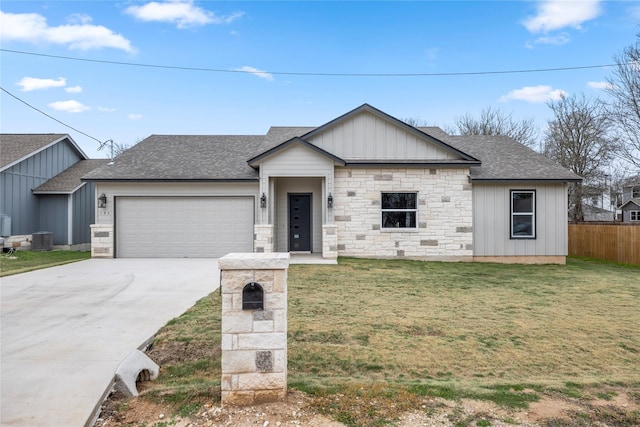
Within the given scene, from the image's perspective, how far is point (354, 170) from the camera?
12328 mm

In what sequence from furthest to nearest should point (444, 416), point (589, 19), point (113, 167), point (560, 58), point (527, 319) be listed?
point (560, 58) < point (589, 19) < point (113, 167) < point (527, 319) < point (444, 416)

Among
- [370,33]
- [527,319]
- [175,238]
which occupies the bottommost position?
[527,319]

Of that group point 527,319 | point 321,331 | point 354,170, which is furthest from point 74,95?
point 527,319

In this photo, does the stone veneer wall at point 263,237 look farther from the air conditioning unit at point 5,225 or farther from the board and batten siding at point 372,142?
the air conditioning unit at point 5,225

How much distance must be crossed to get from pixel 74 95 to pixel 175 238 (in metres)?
15.3

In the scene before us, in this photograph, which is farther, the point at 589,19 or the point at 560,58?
the point at 560,58

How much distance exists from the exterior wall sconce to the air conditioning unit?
5585mm

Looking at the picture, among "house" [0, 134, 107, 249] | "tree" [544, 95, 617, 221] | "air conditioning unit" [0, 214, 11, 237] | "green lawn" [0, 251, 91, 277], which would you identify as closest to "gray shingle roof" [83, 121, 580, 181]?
"green lawn" [0, 251, 91, 277]

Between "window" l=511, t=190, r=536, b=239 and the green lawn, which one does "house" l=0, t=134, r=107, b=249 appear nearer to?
the green lawn

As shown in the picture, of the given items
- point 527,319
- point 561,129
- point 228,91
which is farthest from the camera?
point 561,129

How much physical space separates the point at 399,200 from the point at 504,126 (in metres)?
21.8

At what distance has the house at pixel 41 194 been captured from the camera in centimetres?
1542

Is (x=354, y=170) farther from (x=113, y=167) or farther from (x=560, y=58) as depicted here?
(x=560, y=58)

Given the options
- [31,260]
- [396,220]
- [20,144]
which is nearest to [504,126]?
[396,220]
